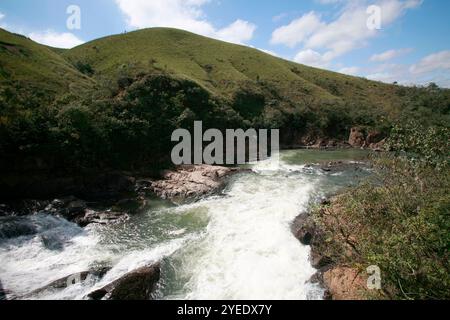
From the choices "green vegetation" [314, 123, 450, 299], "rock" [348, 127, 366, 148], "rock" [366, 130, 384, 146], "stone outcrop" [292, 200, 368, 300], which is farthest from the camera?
"rock" [348, 127, 366, 148]

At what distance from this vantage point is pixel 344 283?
1794 centimetres

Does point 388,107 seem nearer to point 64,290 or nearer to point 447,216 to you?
point 447,216

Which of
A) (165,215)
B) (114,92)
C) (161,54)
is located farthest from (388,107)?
(165,215)

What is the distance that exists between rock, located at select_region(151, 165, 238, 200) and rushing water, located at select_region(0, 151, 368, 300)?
7.56 feet

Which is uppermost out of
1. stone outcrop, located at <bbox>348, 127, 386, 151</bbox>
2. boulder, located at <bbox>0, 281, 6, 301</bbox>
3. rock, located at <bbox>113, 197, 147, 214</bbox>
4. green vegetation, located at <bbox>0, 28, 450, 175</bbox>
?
green vegetation, located at <bbox>0, 28, 450, 175</bbox>

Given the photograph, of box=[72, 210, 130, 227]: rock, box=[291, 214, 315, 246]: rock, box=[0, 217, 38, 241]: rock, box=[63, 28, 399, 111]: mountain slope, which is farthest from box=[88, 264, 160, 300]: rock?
box=[63, 28, 399, 111]: mountain slope

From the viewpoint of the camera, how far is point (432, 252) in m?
15.1

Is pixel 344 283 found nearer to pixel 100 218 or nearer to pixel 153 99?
pixel 100 218

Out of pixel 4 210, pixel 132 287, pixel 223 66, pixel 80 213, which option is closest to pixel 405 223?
pixel 132 287

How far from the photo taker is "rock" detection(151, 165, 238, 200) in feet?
115

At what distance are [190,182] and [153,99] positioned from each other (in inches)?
832

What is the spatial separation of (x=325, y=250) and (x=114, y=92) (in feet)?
138

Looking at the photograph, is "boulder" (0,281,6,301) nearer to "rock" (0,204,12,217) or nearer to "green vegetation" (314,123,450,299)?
"rock" (0,204,12,217)

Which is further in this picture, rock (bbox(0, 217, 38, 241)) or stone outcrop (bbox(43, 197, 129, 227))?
stone outcrop (bbox(43, 197, 129, 227))
